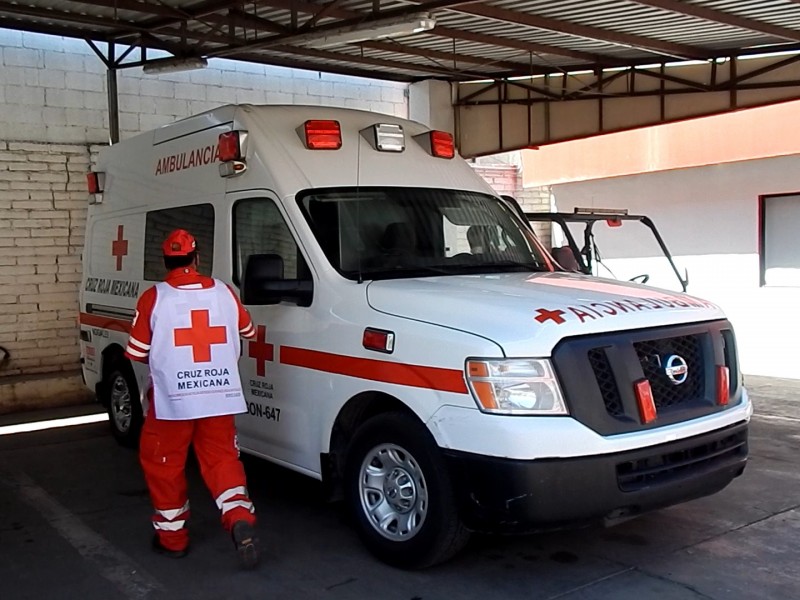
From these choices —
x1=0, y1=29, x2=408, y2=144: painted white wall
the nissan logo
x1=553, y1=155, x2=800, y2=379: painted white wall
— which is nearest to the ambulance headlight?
the nissan logo

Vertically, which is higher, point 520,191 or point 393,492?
point 520,191

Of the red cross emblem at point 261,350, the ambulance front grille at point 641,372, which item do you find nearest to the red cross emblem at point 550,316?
the ambulance front grille at point 641,372

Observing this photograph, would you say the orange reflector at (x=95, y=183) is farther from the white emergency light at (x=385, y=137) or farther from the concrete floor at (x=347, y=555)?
the white emergency light at (x=385, y=137)

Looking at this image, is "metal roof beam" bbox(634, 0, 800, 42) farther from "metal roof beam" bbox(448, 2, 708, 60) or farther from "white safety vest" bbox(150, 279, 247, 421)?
"white safety vest" bbox(150, 279, 247, 421)

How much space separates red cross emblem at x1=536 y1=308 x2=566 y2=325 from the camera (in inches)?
163

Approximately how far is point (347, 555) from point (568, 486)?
59.5 inches

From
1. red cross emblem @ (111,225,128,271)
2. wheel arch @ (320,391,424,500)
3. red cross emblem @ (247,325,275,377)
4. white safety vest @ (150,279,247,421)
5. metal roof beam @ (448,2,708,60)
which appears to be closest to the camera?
white safety vest @ (150,279,247,421)

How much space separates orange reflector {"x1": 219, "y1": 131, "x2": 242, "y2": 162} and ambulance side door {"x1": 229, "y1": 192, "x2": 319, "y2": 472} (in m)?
0.25

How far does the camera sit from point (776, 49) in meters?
10.0

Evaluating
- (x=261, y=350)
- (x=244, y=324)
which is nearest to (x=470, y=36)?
(x=261, y=350)

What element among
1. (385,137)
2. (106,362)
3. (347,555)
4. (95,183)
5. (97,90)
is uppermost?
(97,90)

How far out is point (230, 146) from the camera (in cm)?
549

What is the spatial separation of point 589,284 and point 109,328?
4.28 m

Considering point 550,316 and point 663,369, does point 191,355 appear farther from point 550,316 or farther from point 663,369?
point 663,369
